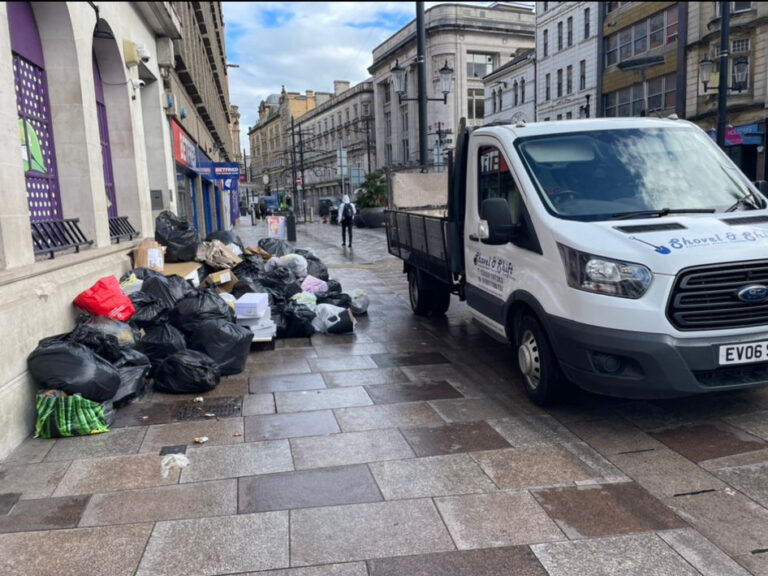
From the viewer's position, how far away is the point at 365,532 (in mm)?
3145

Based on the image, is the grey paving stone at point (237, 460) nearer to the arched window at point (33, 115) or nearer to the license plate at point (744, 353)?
the license plate at point (744, 353)

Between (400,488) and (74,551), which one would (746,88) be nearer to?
(400,488)

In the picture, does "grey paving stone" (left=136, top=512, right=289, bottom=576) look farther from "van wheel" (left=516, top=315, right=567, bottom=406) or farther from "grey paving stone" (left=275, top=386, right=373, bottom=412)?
"van wheel" (left=516, top=315, right=567, bottom=406)

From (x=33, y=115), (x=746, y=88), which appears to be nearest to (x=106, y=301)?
(x=33, y=115)

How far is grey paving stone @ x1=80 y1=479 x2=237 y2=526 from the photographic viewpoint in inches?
131

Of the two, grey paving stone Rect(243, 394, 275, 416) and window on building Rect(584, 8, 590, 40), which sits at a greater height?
window on building Rect(584, 8, 590, 40)

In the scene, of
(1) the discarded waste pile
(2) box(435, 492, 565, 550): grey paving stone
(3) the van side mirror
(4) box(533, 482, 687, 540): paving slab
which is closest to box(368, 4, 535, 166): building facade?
A: (1) the discarded waste pile

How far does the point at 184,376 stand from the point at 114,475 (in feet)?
5.23

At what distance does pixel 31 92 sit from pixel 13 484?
15.7ft

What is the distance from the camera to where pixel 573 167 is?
5059mm

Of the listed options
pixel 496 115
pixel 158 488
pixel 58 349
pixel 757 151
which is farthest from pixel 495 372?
pixel 496 115

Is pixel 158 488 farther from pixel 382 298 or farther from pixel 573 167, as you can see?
pixel 382 298

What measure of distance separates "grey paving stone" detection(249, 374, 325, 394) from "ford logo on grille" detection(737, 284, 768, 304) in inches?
137

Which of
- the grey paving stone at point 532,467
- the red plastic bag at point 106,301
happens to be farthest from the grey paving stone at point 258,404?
the grey paving stone at point 532,467
